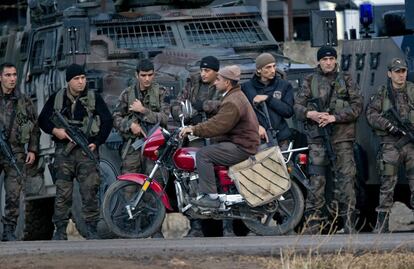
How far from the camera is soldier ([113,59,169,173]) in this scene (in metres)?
→ 16.5

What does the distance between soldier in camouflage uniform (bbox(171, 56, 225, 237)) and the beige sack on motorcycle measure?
0.84 meters

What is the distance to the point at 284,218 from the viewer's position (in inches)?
624

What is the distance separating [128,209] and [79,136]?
1.33 metres

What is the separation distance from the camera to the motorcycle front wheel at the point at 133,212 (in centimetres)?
1572

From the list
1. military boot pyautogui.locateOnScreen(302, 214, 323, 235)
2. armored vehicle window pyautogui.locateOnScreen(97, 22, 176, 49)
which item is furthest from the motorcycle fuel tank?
armored vehicle window pyautogui.locateOnScreen(97, 22, 176, 49)

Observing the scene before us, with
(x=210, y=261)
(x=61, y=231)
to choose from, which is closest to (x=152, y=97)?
(x=61, y=231)

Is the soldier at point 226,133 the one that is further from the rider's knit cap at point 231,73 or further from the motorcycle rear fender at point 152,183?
the motorcycle rear fender at point 152,183

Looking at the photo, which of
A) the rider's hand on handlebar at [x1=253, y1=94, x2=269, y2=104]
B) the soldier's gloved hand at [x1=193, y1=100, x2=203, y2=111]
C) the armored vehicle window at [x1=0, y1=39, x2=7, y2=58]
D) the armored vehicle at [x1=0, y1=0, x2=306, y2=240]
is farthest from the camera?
the armored vehicle window at [x1=0, y1=39, x2=7, y2=58]

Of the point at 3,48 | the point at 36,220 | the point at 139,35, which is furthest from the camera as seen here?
the point at 3,48

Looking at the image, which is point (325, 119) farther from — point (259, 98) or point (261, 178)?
point (261, 178)

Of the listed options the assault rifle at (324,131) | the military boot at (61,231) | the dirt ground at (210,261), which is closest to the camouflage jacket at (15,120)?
the military boot at (61,231)

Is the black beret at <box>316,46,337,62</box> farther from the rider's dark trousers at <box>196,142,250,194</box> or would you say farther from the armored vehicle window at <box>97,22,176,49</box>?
the armored vehicle window at <box>97,22,176,49</box>

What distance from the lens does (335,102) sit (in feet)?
54.6

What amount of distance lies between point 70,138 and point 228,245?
3563mm
